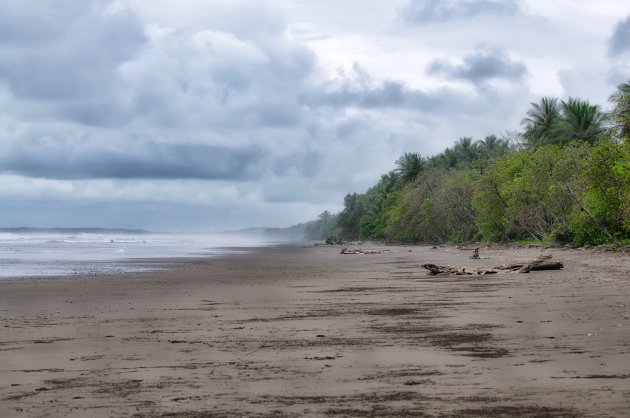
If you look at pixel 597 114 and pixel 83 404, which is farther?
pixel 597 114

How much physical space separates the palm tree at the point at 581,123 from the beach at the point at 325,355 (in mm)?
51352

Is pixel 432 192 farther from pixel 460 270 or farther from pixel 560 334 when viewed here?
pixel 560 334

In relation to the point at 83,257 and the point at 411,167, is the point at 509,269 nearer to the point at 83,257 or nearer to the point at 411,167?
the point at 83,257

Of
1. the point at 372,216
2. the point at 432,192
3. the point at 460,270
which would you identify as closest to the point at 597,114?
the point at 432,192

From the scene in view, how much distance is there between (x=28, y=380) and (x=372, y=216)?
12910 cm

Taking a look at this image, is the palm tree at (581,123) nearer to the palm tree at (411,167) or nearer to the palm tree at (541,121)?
the palm tree at (541,121)

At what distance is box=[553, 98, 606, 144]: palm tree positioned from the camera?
63.8 metres

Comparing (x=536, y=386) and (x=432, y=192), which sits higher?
(x=432, y=192)

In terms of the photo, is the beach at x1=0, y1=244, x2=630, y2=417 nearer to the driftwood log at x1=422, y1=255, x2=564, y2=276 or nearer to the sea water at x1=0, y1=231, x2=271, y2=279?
the driftwood log at x1=422, y1=255, x2=564, y2=276

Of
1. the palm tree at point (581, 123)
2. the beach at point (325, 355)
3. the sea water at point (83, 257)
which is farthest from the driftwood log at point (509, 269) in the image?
the palm tree at point (581, 123)

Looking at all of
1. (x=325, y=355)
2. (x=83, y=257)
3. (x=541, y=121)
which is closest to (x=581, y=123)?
(x=541, y=121)

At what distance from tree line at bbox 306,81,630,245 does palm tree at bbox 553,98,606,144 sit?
87 millimetres

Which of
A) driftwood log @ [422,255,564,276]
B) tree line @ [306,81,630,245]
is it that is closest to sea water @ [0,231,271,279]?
driftwood log @ [422,255,564,276]

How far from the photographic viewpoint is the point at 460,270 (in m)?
23.6
